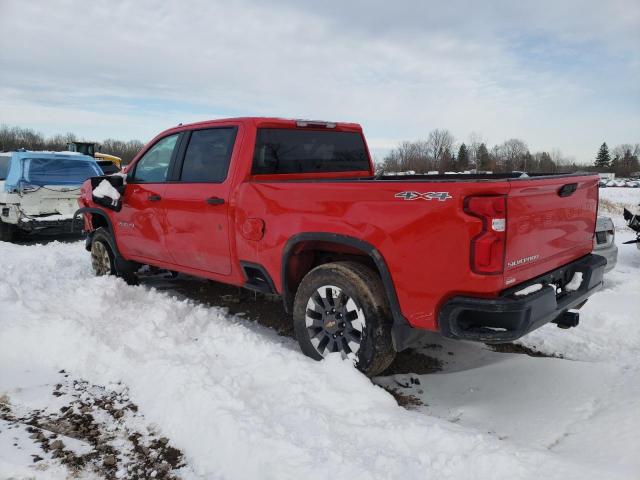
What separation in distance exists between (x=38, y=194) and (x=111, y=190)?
4892 millimetres

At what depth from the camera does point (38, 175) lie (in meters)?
9.73

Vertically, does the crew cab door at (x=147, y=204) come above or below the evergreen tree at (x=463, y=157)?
below

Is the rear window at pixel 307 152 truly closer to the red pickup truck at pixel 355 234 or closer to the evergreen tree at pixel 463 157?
the red pickup truck at pixel 355 234

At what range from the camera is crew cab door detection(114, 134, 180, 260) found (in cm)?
527

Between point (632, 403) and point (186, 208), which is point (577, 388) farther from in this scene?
point (186, 208)

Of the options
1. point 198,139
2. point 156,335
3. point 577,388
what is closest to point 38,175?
point 198,139

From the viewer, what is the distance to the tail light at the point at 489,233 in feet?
9.30

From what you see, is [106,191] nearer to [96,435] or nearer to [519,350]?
[96,435]

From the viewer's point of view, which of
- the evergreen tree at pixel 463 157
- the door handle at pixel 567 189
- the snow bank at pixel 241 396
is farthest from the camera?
the evergreen tree at pixel 463 157

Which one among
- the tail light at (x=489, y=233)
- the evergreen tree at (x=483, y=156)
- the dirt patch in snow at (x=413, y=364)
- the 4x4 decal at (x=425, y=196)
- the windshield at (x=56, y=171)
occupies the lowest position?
the dirt patch in snow at (x=413, y=364)

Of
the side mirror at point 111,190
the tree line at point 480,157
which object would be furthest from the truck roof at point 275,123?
the tree line at point 480,157

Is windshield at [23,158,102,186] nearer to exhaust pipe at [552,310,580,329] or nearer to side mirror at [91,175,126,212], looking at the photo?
side mirror at [91,175,126,212]

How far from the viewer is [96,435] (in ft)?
9.87

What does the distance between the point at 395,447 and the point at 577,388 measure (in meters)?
1.59
